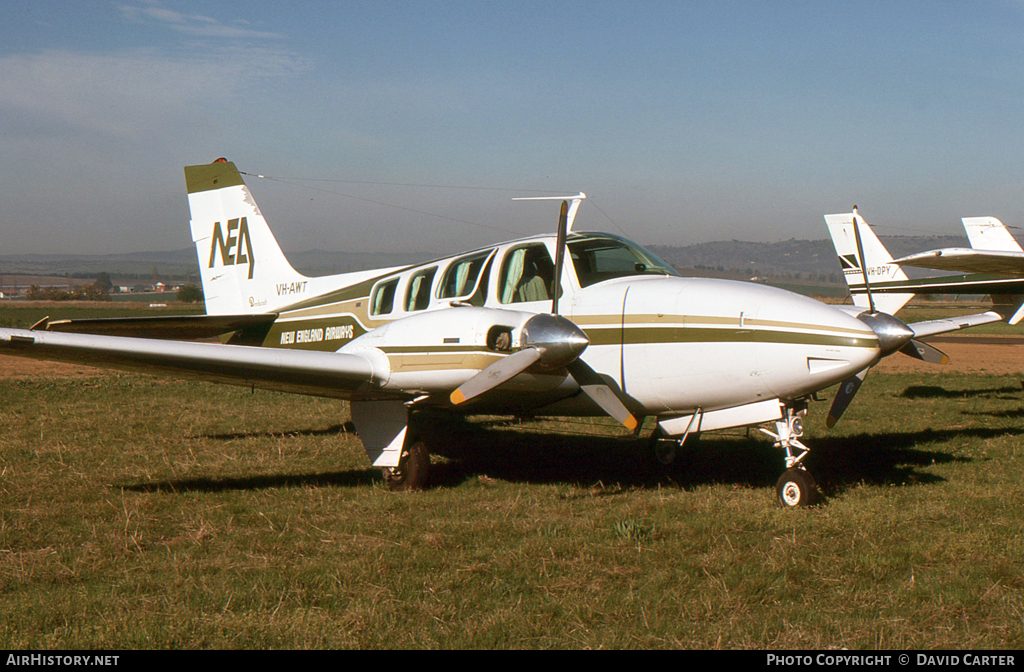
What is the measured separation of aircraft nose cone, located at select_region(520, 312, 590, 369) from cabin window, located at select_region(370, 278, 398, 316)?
3.34m

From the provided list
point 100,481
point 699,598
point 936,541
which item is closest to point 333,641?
point 699,598

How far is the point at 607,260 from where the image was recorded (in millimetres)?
8250

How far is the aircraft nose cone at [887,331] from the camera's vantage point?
696cm

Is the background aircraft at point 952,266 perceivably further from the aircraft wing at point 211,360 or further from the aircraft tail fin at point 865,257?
the aircraft wing at point 211,360

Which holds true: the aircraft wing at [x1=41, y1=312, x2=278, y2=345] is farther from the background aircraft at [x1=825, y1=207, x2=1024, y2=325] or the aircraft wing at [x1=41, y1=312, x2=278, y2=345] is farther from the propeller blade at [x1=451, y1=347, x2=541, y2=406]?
the background aircraft at [x1=825, y1=207, x2=1024, y2=325]

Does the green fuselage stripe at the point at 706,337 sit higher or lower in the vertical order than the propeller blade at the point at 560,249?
lower

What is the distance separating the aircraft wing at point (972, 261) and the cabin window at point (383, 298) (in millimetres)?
10111

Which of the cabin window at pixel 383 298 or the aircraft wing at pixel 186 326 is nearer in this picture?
the cabin window at pixel 383 298

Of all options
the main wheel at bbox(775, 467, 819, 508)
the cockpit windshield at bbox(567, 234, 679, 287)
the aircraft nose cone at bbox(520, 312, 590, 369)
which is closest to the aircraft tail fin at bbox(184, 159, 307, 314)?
the cockpit windshield at bbox(567, 234, 679, 287)

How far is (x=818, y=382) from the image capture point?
6684 mm

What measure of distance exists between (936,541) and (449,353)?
461 cm

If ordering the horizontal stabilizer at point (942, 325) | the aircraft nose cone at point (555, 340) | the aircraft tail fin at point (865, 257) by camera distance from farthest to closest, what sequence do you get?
1. the aircraft tail fin at point (865, 257)
2. the horizontal stabilizer at point (942, 325)
3. the aircraft nose cone at point (555, 340)

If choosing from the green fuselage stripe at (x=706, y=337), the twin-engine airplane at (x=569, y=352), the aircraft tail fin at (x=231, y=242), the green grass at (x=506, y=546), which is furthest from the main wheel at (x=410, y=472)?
the aircraft tail fin at (x=231, y=242)

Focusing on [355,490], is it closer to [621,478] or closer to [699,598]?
[621,478]
